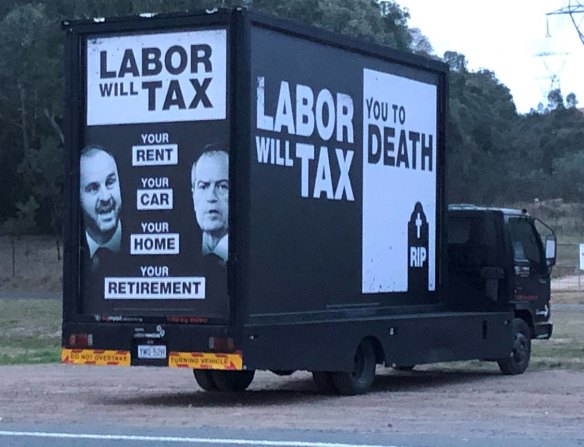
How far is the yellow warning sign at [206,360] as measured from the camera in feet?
48.0

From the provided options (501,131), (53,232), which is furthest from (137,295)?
(501,131)

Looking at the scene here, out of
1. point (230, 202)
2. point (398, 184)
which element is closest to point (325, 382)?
point (398, 184)

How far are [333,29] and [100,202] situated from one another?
31.2 m

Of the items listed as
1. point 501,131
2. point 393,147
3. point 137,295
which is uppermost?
point 501,131

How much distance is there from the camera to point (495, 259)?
64.0 feet

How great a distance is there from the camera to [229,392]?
17344 mm

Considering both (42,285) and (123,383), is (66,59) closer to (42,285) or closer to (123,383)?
(123,383)

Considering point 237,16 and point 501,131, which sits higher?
point 501,131

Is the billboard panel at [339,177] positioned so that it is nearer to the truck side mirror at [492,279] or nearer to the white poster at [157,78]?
the white poster at [157,78]

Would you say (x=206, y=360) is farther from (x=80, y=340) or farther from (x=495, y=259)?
(x=495, y=259)

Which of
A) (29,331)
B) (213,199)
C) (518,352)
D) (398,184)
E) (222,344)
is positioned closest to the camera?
(222,344)

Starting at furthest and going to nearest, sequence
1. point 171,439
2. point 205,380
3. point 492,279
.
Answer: point 492,279 → point 205,380 → point 171,439

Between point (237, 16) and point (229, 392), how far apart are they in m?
5.25

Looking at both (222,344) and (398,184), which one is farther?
(398,184)
